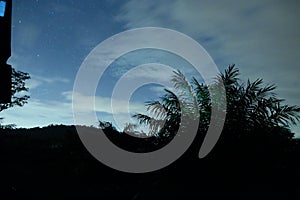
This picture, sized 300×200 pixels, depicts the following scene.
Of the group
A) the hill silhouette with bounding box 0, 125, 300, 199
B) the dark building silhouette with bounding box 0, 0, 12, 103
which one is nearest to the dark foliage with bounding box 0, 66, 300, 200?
the hill silhouette with bounding box 0, 125, 300, 199

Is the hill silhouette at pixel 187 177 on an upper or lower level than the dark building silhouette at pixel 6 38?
lower

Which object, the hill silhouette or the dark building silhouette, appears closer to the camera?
the hill silhouette

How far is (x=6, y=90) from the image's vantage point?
4.66 metres

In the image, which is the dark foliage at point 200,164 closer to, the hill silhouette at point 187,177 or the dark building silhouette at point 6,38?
the hill silhouette at point 187,177

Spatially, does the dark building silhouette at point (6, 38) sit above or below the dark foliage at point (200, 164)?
above

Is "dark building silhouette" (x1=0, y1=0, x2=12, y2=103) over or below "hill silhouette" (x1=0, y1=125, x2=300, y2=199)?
over

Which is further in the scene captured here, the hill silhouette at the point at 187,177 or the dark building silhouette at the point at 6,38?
the dark building silhouette at the point at 6,38

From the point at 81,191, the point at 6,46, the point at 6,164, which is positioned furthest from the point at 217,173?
the point at 6,164

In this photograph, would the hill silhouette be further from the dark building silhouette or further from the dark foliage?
the dark building silhouette

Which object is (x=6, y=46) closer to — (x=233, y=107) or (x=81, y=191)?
(x=81, y=191)

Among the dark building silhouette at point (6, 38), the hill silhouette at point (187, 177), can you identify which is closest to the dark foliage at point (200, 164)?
the hill silhouette at point (187, 177)

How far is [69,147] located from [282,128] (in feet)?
17.1

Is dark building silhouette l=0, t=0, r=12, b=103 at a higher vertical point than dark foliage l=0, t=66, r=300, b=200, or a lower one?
higher

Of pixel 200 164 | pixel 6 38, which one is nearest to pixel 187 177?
pixel 200 164
